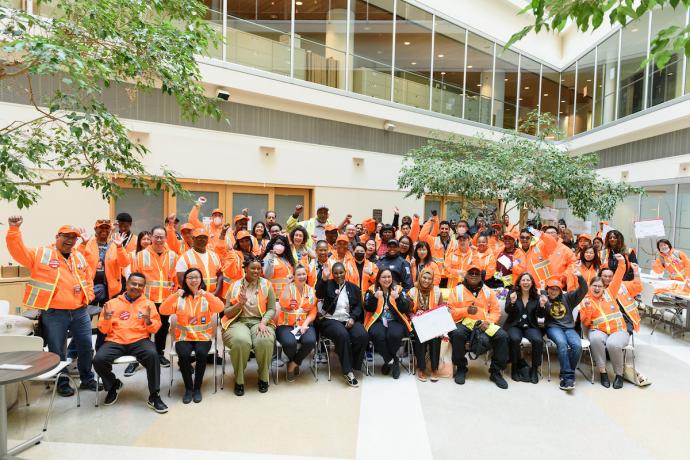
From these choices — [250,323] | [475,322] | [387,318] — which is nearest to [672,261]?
[475,322]

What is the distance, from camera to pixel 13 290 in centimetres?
616

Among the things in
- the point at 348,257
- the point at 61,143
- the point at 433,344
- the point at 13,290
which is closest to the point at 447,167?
the point at 348,257

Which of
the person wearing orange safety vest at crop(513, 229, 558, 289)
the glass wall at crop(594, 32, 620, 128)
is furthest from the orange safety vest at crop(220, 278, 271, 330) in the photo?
the glass wall at crop(594, 32, 620, 128)

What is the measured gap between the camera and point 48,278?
14.4ft

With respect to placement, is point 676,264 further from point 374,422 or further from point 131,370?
point 131,370

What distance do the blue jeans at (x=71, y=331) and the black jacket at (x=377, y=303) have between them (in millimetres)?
3084

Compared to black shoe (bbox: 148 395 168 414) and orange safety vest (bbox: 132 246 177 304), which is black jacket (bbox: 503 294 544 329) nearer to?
black shoe (bbox: 148 395 168 414)

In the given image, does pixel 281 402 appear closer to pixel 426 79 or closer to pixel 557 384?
pixel 557 384

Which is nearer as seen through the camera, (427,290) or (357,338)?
(357,338)

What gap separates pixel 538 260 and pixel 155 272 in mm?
5494

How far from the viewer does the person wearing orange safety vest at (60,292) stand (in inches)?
172

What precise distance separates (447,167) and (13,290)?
25.1ft

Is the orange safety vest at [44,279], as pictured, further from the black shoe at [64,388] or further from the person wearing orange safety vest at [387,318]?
the person wearing orange safety vest at [387,318]

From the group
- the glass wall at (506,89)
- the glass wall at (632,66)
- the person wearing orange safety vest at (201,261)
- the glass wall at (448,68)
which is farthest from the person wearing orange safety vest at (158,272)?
the glass wall at (506,89)
